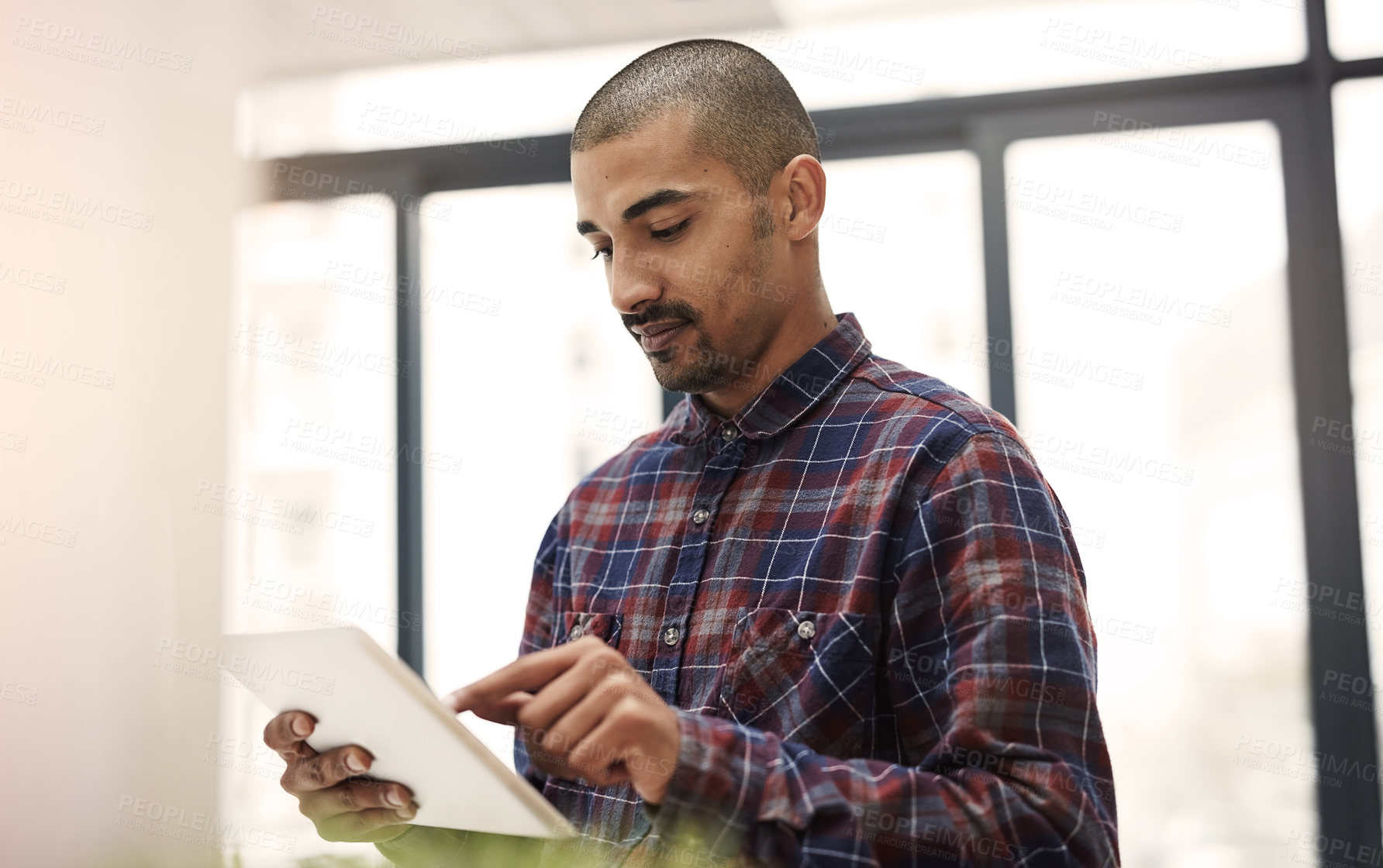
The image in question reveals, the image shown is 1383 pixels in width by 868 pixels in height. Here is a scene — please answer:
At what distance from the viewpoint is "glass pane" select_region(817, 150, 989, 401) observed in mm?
2555

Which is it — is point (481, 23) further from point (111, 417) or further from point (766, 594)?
point (766, 594)

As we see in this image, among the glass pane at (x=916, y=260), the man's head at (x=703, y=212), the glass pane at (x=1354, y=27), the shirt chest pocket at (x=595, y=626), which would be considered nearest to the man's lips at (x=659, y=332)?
the man's head at (x=703, y=212)

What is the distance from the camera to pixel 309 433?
9.33 feet

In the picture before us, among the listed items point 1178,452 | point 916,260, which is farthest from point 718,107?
point 1178,452

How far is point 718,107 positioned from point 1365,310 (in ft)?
5.76

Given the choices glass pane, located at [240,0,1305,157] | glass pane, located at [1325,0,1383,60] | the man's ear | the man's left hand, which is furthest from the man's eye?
glass pane, located at [1325,0,1383,60]

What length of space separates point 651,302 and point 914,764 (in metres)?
0.53

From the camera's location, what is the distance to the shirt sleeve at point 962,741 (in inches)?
34.4

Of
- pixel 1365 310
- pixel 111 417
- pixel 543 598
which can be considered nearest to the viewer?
pixel 543 598

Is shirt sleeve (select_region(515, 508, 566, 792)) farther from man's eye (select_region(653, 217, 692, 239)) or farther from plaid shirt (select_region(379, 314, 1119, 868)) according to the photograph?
man's eye (select_region(653, 217, 692, 239))

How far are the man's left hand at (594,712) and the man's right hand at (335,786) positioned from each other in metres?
0.16

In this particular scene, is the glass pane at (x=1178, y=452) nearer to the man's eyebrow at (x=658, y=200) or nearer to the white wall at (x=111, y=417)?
the man's eyebrow at (x=658, y=200)

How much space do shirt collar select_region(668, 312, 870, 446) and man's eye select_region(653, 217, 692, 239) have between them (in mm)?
190

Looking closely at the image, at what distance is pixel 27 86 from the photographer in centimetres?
242
